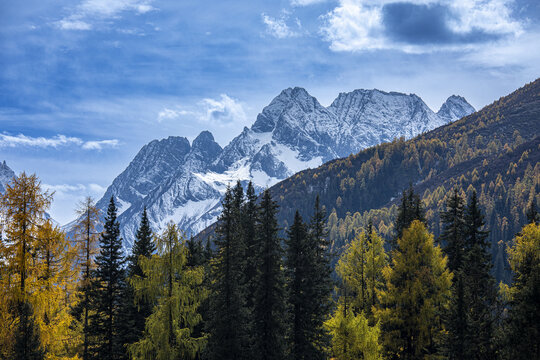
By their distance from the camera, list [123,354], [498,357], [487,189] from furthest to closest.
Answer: [487,189]
[123,354]
[498,357]

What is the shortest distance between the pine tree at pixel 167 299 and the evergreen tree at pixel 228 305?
2.92 metres

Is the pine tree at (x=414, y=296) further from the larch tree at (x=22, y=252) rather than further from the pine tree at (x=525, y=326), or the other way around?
the larch tree at (x=22, y=252)

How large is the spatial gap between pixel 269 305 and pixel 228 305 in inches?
111

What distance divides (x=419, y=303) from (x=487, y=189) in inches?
7643

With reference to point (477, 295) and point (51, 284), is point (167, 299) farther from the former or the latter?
point (477, 295)

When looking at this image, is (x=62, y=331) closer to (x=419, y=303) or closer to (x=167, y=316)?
(x=167, y=316)

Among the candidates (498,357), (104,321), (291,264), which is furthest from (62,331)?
(498,357)

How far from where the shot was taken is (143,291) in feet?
79.6

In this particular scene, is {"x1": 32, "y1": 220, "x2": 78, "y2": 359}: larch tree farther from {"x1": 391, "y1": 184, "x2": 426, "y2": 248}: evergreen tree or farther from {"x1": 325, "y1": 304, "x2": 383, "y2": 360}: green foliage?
{"x1": 391, "y1": 184, "x2": 426, "y2": 248}: evergreen tree

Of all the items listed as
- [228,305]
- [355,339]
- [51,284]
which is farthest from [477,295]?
[51,284]

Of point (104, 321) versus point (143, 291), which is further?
point (104, 321)

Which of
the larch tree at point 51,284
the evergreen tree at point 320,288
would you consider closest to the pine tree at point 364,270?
the evergreen tree at point 320,288

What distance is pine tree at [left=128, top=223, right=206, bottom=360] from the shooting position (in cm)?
2405

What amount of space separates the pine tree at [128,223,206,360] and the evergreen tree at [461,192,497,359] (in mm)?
15376
